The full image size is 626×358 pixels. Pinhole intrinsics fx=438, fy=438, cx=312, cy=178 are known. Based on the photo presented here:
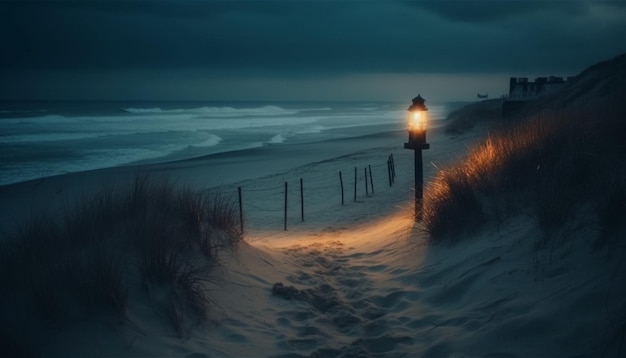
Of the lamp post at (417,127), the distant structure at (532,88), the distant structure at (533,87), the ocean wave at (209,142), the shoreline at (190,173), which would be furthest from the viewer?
the ocean wave at (209,142)

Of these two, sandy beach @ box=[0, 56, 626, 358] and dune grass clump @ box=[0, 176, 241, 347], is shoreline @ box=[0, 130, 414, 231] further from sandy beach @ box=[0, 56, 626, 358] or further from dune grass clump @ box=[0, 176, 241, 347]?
sandy beach @ box=[0, 56, 626, 358]

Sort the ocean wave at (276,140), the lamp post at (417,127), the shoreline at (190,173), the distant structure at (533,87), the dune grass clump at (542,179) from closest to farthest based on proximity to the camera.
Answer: the dune grass clump at (542,179) → the lamp post at (417,127) → the shoreline at (190,173) → the distant structure at (533,87) → the ocean wave at (276,140)

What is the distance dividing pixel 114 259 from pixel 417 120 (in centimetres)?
637

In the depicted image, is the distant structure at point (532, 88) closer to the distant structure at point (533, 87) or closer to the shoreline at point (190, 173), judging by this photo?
the distant structure at point (533, 87)

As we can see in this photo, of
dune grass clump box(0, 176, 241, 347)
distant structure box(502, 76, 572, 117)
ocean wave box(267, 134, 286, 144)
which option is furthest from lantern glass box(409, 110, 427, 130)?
ocean wave box(267, 134, 286, 144)

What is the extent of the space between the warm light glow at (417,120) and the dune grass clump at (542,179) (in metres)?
1.43

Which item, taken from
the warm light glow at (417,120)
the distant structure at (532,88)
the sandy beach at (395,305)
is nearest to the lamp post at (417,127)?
the warm light glow at (417,120)

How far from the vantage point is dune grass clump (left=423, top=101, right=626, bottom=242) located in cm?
475

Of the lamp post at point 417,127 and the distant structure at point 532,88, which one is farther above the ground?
the distant structure at point 532,88

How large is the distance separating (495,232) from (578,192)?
1072 millimetres

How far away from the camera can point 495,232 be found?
5570 millimetres

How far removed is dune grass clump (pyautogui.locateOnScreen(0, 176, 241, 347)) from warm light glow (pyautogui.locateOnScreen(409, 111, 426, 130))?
4683 millimetres

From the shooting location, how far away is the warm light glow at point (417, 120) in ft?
28.7

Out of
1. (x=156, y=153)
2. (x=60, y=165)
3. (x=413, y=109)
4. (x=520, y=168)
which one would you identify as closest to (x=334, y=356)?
(x=520, y=168)
